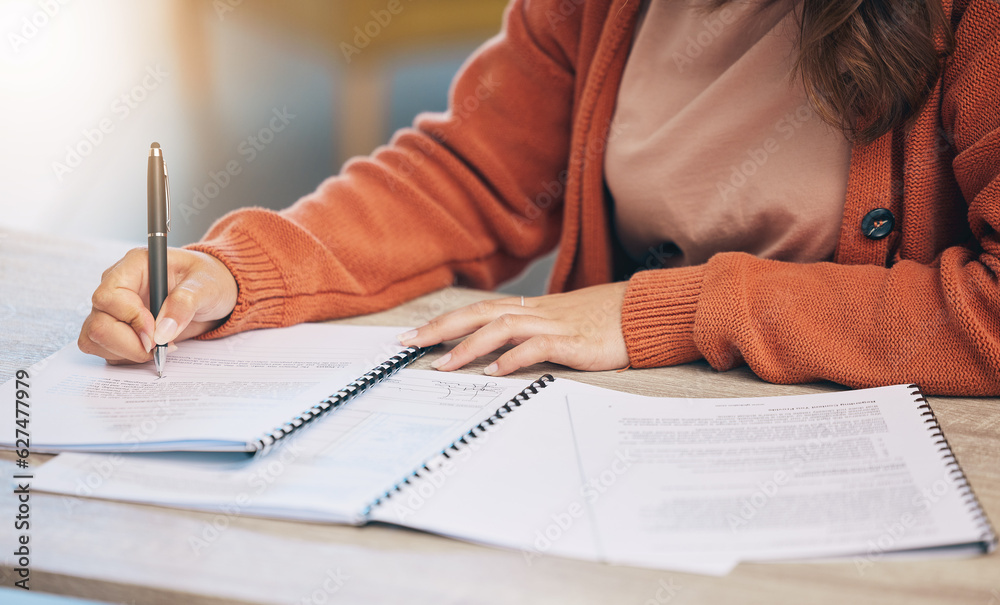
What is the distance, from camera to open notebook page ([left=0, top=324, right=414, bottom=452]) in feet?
1.62

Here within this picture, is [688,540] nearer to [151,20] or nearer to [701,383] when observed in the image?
[701,383]

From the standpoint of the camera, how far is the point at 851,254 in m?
0.76

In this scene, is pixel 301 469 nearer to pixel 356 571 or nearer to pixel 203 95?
pixel 356 571

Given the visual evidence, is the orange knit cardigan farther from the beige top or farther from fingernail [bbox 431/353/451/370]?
fingernail [bbox 431/353/451/370]

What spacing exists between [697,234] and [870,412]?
380 millimetres

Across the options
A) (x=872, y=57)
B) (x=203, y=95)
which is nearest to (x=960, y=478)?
(x=872, y=57)

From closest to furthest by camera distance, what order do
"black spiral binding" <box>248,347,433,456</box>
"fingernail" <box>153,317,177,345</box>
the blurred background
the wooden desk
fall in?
the wooden desk < "black spiral binding" <box>248,347,433,456</box> < "fingernail" <box>153,317,177,345</box> < the blurred background

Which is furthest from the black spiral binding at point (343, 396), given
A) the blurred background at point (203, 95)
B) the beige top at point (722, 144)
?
the blurred background at point (203, 95)

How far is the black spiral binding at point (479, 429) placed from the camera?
436 mm

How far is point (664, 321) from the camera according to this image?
691 mm

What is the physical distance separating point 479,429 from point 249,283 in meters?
0.35

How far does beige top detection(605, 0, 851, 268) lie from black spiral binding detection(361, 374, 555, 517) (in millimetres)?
357

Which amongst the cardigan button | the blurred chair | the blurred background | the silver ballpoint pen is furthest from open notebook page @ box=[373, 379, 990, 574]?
the blurred chair

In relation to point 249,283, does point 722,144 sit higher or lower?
higher
